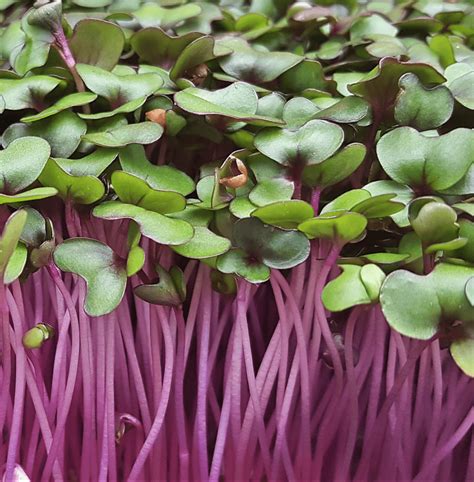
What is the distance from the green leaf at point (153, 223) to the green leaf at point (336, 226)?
14 centimetres

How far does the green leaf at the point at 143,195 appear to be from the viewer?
0.70 m

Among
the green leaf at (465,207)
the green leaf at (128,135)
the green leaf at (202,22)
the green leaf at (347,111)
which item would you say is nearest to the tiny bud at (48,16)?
the green leaf at (128,135)

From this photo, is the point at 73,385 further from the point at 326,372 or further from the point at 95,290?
the point at 326,372

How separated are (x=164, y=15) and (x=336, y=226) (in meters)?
0.68

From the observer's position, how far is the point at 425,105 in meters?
0.79

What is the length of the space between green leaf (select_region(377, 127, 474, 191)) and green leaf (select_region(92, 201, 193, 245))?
27 centimetres

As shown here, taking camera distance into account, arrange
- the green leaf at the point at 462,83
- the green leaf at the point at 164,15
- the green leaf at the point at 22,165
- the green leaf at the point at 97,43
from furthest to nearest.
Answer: the green leaf at the point at 164,15, the green leaf at the point at 97,43, the green leaf at the point at 462,83, the green leaf at the point at 22,165

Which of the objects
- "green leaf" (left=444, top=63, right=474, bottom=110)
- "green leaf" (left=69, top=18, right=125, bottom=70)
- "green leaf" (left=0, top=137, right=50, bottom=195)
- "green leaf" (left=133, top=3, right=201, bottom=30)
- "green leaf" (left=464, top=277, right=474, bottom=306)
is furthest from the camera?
"green leaf" (left=133, top=3, right=201, bottom=30)

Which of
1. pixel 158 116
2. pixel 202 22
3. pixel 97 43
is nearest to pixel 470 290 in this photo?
pixel 158 116

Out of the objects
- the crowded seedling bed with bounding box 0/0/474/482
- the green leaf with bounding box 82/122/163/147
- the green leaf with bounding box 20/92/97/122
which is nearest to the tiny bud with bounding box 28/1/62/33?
the crowded seedling bed with bounding box 0/0/474/482

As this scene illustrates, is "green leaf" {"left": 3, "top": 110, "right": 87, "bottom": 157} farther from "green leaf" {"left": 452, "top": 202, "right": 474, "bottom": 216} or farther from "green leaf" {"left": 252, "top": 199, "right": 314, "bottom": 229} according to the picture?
"green leaf" {"left": 452, "top": 202, "right": 474, "bottom": 216}

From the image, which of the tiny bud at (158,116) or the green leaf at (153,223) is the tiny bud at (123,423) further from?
the tiny bud at (158,116)

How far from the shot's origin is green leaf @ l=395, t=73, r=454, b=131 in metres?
0.79

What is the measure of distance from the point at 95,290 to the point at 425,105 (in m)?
0.50
